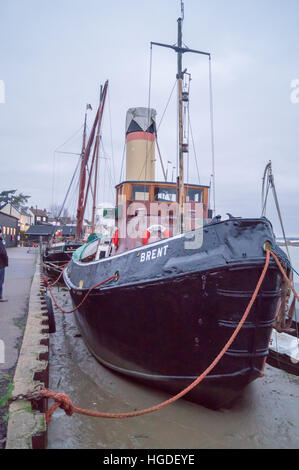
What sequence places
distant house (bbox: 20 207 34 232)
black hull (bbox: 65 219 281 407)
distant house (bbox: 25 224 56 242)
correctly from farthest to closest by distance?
distant house (bbox: 20 207 34 232) < distant house (bbox: 25 224 56 242) < black hull (bbox: 65 219 281 407)

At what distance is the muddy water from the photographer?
376 centimetres

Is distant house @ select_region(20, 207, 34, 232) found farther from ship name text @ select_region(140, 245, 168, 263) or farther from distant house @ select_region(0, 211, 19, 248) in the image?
ship name text @ select_region(140, 245, 168, 263)

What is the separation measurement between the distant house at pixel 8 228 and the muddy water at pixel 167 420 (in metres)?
29.1

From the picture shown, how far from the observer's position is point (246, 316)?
381 centimetres

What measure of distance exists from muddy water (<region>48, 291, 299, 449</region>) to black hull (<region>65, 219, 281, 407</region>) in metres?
0.24

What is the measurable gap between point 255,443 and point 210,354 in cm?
106

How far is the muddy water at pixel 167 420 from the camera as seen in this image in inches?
148

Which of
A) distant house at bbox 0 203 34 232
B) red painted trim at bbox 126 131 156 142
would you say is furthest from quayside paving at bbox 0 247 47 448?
distant house at bbox 0 203 34 232

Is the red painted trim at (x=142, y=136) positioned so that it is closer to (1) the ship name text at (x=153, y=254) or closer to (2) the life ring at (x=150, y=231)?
(2) the life ring at (x=150, y=231)

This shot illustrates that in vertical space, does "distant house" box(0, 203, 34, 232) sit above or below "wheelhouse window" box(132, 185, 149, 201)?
above

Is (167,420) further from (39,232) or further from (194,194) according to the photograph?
(39,232)

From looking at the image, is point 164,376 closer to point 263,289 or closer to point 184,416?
point 184,416
